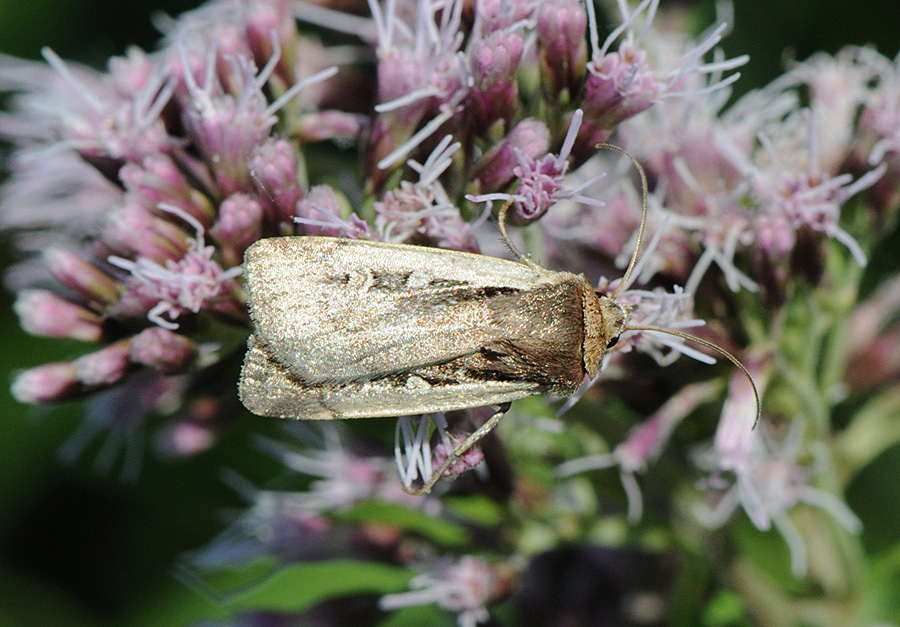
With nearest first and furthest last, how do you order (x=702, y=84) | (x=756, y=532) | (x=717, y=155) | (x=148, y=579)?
1. (x=717, y=155)
2. (x=702, y=84)
3. (x=756, y=532)
4. (x=148, y=579)

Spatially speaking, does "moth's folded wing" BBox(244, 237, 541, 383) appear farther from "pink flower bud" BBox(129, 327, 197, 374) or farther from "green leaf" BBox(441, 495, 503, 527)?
"green leaf" BBox(441, 495, 503, 527)

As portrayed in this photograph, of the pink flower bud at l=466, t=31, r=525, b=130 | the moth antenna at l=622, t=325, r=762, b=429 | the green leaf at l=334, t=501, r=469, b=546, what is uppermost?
the pink flower bud at l=466, t=31, r=525, b=130

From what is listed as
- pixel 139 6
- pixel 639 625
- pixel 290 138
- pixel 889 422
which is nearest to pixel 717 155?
pixel 889 422

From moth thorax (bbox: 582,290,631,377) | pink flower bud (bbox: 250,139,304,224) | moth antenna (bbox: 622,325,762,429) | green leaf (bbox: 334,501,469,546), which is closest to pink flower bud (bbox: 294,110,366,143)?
pink flower bud (bbox: 250,139,304,224)

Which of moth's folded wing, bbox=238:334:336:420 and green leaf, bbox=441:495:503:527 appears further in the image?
green leaf, bbox=441:495:503:527

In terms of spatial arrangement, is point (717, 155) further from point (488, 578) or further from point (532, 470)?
point (488, 578)

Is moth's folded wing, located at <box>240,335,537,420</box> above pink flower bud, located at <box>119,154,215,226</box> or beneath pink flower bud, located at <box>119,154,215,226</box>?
beneath

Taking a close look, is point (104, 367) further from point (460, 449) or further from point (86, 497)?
point (86, 497)

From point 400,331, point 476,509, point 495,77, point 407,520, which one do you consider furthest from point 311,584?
point 495,77
